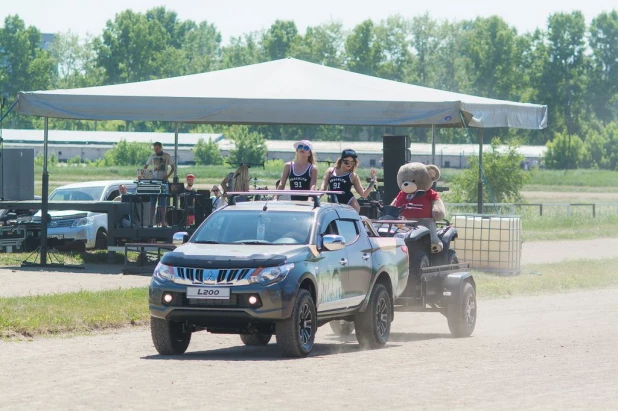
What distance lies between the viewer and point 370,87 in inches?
923

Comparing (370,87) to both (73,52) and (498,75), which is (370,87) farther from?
(73,52)

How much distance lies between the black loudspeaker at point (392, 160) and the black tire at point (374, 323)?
32.7ft

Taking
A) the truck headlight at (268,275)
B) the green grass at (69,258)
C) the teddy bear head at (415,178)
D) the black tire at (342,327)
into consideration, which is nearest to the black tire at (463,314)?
the black tire at (342,327)

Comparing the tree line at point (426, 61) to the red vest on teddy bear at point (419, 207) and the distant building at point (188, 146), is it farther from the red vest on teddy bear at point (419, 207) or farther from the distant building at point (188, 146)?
the red vest on teddy bear at point (419, 207)

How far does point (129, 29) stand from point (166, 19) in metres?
37.8

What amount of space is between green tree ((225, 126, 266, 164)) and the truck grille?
99781mm

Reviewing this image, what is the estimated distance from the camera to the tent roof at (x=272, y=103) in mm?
22094

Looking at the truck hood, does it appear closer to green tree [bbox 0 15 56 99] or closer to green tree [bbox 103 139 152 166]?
green tree [bbox 103 139 152 166]

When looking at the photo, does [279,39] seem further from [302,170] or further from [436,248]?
[436,248]

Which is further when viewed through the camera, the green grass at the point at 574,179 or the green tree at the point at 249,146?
the green tree at the point at 249,146

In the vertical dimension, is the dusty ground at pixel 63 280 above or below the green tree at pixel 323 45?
below

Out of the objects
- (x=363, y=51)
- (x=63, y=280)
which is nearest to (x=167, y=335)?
(x=63, y=280)

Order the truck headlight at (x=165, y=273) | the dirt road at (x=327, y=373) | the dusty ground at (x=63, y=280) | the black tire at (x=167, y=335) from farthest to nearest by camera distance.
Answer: the dusty ground at (x=63, y=280) < the black tire at (x=167, y=335) < the truck headlight at (x=165, y=273) < the dirt road at (x=327, y=373)

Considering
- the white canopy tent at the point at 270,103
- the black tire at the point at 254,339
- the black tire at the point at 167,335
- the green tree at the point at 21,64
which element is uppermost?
the green tree at the point at 21,64
